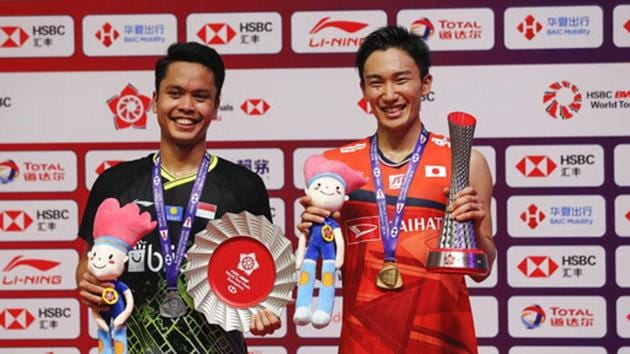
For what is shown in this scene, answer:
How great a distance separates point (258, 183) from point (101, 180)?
1.56ft

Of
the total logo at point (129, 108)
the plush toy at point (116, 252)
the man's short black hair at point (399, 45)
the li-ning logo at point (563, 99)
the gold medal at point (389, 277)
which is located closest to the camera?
the plush toy at point (116, 252)

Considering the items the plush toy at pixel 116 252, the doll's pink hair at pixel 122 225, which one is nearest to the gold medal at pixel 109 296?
the plush toy at pixel 116 252

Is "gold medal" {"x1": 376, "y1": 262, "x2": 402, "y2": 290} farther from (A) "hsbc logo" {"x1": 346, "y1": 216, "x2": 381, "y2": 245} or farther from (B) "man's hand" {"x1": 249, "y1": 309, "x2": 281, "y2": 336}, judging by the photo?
(B) "man's hand" {"x1": 249, "y1": 309, "x2": 281, "y2": 336}

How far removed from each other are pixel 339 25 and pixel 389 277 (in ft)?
6.37

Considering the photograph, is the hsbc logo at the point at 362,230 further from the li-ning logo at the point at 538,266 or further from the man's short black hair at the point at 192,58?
the li-ning logo at the point at 538,266

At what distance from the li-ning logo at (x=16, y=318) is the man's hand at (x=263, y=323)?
90.6 inches

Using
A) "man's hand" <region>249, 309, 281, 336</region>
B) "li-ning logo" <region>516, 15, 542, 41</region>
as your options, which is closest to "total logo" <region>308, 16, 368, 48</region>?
→ "li-ning logo" <region>516, 15, 542, 41</region>

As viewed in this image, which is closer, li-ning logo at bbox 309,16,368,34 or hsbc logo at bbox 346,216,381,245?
hsbc logo at bbox 346,216,381,245

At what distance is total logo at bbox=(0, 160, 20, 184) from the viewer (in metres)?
4.34

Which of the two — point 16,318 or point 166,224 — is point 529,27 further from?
point 16,318

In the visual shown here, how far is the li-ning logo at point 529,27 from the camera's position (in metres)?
4.14

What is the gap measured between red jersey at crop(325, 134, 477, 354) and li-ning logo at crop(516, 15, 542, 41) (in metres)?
1.70

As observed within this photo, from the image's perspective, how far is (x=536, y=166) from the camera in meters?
4.15

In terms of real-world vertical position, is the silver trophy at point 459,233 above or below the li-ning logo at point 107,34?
below
